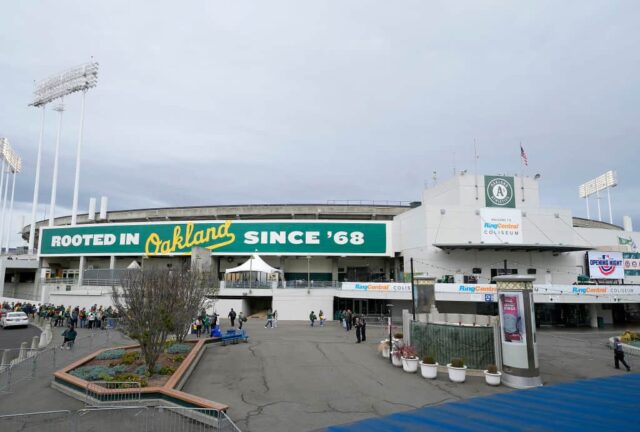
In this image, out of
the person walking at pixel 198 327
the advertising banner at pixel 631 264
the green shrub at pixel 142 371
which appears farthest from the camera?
the advertising banner at pixel 631 264

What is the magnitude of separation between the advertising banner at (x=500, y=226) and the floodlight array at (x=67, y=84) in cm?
5215

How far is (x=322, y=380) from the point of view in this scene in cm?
1465

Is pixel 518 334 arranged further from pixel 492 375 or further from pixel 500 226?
pixel 500 226

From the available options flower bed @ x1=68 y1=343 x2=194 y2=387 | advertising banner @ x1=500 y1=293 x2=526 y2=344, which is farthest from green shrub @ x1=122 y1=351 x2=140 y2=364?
advertising banner @ x1=500 y1=293 x2=526 y2=344

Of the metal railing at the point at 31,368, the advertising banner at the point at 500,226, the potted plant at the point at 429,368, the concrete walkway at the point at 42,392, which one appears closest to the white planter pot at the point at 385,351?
the potted plant at the point at 429,368

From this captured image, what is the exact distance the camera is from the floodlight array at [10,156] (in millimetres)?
66694

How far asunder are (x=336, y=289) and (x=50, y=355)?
75.4 feet

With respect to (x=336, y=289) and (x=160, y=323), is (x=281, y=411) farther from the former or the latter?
(x=336, y=289)

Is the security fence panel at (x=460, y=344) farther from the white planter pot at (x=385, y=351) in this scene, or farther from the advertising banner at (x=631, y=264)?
the advertising banner at (x=631, y=264)

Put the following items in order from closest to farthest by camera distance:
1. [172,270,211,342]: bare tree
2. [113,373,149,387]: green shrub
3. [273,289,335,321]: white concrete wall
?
[113,373,149,387]: green shrub, [172,270,211,342]: bare tree, [273,289,335,321]: white concrete wall

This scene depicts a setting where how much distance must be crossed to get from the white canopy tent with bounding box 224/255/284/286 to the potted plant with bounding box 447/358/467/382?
23.7 metres

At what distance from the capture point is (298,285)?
37.5 metres

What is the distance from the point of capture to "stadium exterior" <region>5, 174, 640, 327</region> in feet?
118

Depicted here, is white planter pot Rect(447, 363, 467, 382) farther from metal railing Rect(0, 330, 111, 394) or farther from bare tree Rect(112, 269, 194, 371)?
metal railing Rect(0, 330, 111, 394)
